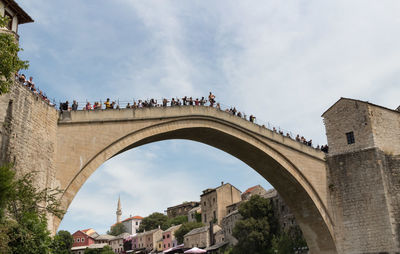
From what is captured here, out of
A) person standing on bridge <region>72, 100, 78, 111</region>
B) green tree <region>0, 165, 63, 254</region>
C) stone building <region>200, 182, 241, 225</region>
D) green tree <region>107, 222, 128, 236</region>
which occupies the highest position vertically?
green tree <region>107, 222, 128, 236</region>

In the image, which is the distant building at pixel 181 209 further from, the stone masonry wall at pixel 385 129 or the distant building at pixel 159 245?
the stone masonry wall at pixel 385 129

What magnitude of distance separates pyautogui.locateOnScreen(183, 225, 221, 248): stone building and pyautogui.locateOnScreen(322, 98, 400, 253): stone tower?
111ft

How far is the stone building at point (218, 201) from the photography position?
64188 millimetres

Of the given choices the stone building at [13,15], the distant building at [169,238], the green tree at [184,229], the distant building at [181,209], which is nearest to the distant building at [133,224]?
the distant building at [181,209]

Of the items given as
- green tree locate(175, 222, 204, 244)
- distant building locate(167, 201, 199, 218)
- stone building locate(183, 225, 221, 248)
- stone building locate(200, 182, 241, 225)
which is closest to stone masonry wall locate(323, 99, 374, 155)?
stone building locate(183, 225, 221, 248)

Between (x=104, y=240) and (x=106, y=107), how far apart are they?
71336 millimetres

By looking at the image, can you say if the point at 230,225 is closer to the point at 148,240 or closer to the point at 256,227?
the point at 256,227

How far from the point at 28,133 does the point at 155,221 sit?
240ft

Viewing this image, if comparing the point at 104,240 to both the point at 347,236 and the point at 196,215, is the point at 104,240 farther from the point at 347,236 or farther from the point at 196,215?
the point at 347,236

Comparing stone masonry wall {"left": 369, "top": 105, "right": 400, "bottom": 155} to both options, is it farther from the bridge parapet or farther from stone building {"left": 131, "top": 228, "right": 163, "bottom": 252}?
stone building {"left": 131, "top": 228, "right": 163, "bottom": 252}

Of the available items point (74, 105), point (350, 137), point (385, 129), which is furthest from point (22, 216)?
point (385, 129)

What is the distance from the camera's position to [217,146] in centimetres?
2498

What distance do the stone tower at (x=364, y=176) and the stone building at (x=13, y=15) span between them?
1909 cm

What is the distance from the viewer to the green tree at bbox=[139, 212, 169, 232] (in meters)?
85.7
